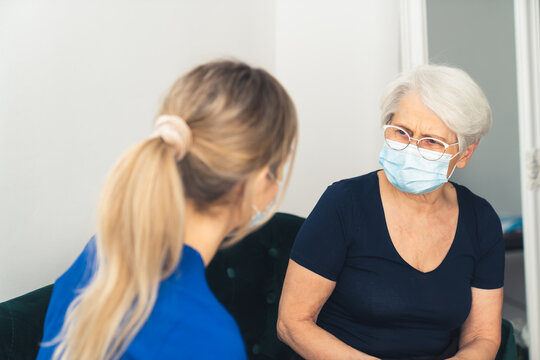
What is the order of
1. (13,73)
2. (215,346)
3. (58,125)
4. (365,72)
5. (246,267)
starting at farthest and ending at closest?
(365,72), (246,267), (58,125), (13,73), (215,346)

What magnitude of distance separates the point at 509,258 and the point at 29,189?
2255 millimetres

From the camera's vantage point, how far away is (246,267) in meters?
1.49

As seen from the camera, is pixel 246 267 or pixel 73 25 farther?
pixel 246 267

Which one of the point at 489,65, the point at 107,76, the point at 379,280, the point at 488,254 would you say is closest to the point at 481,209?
the point at 488,254

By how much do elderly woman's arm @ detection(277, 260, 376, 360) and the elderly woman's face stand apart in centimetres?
47

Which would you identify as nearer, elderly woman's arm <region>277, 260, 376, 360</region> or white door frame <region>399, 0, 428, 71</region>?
elderly woman's arm <region>277, 260, 376, 360</region>

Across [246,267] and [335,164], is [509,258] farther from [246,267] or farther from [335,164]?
[246,267]

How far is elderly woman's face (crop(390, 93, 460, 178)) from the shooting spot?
1.26 metres

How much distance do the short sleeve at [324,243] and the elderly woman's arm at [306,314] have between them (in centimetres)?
2

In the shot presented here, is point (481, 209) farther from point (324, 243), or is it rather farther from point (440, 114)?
point (324, 243)

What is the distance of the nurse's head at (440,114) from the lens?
1.24m

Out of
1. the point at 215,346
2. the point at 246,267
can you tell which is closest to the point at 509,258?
the point at 246,267

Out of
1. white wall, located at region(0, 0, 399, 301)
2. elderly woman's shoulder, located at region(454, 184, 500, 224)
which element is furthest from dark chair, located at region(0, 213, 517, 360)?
white wall, located at region(0, 0, 399, 301)

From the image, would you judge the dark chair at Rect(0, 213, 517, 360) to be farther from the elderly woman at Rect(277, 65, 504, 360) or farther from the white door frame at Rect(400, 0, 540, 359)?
the white door frame at Rect(400, 0, 540, 359)
